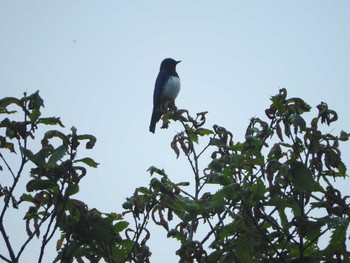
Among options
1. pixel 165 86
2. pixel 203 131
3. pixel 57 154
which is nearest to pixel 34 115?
pixel 57 154

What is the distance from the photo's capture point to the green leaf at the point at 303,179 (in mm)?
2605

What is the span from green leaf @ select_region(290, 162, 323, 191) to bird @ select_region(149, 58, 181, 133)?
7.36m

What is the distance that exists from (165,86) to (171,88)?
0.66ft

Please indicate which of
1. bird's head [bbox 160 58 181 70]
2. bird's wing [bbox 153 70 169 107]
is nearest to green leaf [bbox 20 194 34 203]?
bird's wing [bbox 153 70 169 107]

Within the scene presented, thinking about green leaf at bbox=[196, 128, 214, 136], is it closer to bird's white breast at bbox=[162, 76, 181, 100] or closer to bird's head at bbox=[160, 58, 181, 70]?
bird's white breast at bbox=[162, 76, 181, 100]

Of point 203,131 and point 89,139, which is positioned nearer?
point 89,139

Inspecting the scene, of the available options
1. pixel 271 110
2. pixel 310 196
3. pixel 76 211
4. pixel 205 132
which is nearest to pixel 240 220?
pixel 310 196

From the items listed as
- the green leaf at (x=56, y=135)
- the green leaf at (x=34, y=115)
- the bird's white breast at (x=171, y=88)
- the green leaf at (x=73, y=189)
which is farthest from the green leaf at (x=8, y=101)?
the bird's white breast at (x=171, y=88)

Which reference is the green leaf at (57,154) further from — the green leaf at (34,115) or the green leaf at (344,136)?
the green leaf at (344,136)

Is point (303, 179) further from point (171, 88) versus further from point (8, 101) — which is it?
point (171, 88)

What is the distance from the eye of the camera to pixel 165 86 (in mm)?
10453

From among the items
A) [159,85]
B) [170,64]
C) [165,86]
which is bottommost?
[165,86]

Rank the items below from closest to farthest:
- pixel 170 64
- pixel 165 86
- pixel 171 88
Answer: pixel 171 88 < pixel 165 86 < pixel 170 64

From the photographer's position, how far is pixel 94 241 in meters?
3.01
